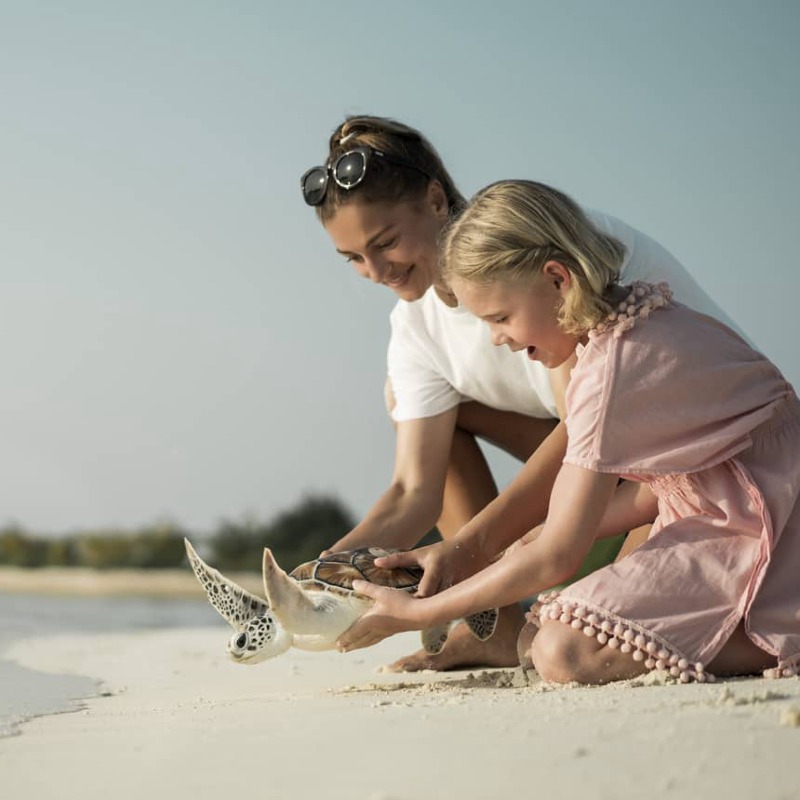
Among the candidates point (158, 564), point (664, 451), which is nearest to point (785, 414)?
point (664, 451)

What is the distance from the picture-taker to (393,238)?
3037mm

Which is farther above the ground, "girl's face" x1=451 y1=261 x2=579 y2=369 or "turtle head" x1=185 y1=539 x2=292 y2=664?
"girl's face" x1=451 y1=261 x2=579 y2=369

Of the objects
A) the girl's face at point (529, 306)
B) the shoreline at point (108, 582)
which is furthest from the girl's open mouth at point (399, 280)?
the shoreline at point (108, 582)

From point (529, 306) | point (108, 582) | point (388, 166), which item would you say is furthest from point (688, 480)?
point (108, 582)

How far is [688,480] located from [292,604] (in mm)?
857

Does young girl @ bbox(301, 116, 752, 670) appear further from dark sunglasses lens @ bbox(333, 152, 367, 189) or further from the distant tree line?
the distant tree line

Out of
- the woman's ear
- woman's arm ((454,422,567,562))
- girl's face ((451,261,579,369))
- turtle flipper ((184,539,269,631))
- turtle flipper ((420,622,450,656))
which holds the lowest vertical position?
turtle flipper ((420,622,450,656))

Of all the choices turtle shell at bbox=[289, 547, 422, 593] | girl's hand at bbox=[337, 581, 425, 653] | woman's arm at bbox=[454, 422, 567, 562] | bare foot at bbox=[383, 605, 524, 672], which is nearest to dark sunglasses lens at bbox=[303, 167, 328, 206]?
woman's arm at bbox=[454, 422, 567, 562]

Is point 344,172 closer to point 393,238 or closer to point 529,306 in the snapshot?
point 393,238

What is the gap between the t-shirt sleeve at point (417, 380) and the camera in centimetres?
343

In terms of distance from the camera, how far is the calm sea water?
2764 mm

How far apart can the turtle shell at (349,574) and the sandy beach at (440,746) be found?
0.25 metres

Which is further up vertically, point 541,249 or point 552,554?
point 541,249

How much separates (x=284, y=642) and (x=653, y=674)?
30.7 inches
